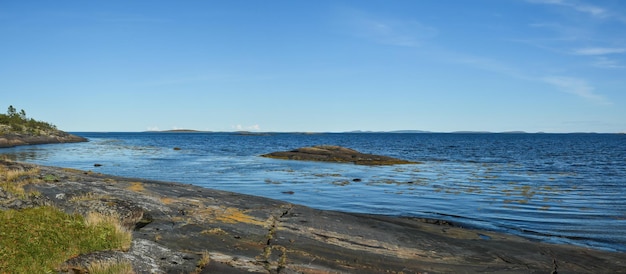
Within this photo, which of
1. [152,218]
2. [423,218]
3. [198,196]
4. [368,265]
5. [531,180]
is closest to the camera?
[368,265]

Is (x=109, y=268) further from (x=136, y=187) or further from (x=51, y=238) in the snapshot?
(x=136, y=187)

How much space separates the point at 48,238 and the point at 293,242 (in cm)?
622

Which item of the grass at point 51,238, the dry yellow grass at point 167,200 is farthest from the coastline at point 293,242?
the grass at point 51,238

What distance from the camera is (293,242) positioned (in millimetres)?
12938

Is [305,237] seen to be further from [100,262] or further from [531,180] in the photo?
[531,180]

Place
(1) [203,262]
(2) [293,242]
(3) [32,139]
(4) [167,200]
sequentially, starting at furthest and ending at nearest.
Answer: (3) [32,139]
(4) [167,200]
(2) [293,242]
(1) [203,262]

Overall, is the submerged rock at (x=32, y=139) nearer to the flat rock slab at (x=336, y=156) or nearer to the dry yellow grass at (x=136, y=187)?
the flat rock slab at (x=336, y=156)

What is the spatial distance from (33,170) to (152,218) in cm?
1151

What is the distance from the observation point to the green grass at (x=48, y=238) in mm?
9445

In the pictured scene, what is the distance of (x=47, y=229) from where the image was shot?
11.2 meters

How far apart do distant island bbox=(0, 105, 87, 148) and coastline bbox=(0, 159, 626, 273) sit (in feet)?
275

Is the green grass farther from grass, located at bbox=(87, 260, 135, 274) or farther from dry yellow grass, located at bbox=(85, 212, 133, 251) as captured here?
grass, located at bbox=(87, 260, 135, 274)

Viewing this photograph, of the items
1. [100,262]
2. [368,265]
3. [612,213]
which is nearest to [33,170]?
[100,262]

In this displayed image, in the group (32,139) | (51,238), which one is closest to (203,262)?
(51,238)
